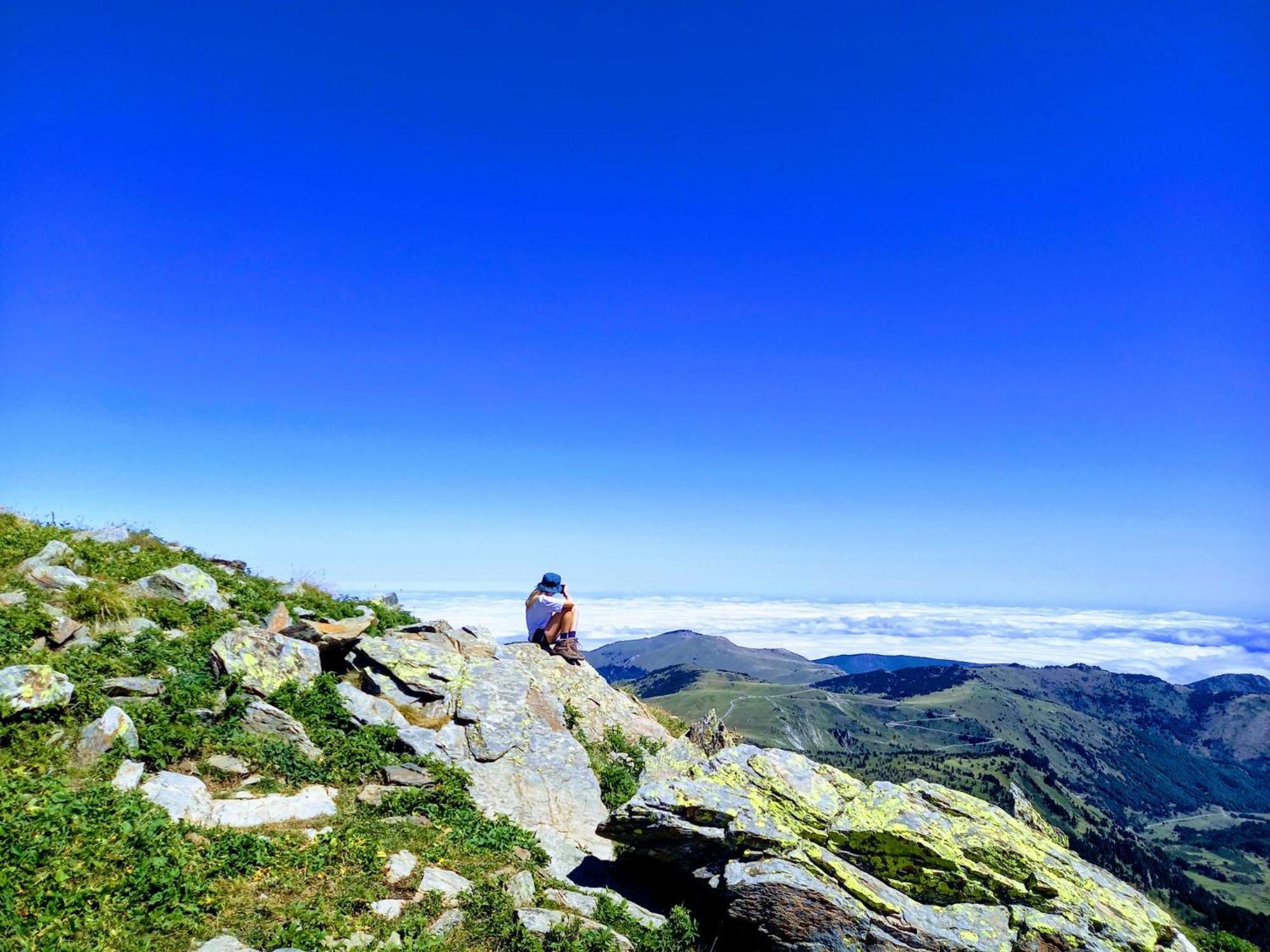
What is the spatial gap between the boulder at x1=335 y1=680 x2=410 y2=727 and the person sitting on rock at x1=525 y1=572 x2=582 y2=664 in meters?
8.04

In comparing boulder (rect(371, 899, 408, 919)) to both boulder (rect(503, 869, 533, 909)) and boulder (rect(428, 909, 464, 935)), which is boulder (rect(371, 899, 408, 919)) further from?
boulder (rect(503, 869, 533, 909))

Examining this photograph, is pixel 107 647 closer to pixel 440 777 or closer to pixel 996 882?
pixel 440 777

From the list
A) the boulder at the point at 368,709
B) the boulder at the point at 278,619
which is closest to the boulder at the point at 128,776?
the boulder at the point at 368,709

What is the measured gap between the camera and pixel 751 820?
14.0 m

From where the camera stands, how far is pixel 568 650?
26.5m

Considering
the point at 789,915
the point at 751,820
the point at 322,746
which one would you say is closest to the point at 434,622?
the point at 322,746

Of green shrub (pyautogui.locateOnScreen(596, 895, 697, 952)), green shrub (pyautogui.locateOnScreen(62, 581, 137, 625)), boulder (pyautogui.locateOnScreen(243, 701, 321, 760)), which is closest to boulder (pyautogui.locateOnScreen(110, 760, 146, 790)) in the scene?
boulder (pyautogui.locateOnScreen(243, 701, 321, 760))

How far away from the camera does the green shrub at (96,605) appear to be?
18.6 metres

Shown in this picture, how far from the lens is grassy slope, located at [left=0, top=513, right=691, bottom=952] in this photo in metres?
10.4

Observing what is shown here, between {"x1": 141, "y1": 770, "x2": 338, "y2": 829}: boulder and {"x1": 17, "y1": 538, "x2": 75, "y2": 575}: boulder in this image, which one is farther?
{"x1": 17, "y1": 538, "x2": 75, "y2": 575}: boulder

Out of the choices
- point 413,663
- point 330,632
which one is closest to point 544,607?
point 413,663

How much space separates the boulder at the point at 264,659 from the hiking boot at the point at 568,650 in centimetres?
927

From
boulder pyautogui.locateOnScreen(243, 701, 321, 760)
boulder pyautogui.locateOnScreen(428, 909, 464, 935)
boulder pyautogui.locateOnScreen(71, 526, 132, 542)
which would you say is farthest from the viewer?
boulder pyautogui.locateOnScreen(71, 526, 132, 542)

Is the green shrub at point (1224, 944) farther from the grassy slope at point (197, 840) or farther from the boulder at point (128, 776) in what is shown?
the boulder at point (128, 776)
